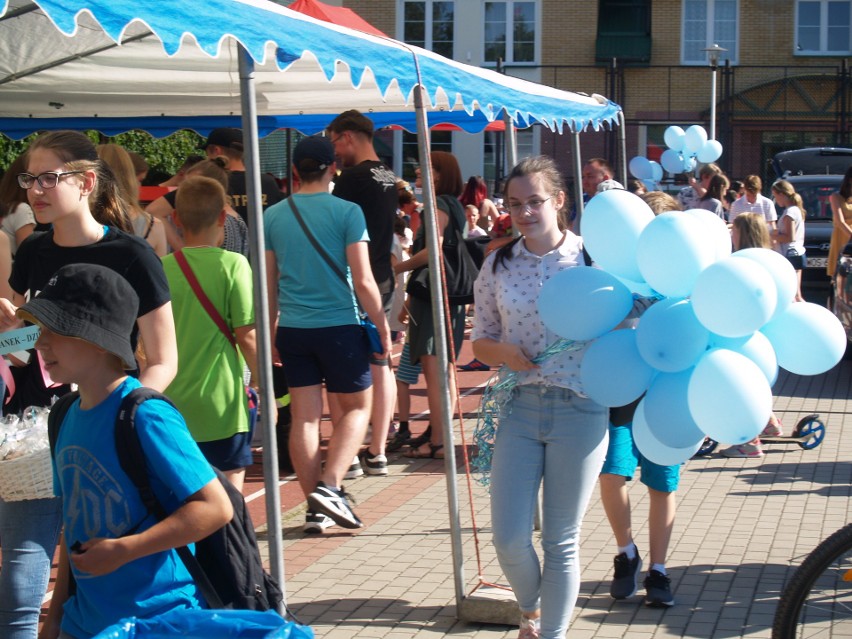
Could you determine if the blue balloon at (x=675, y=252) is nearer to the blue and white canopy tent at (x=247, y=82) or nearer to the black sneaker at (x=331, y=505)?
the blue and white canopy tent at (x=247, y=82)

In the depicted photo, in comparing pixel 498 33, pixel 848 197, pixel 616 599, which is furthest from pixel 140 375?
pixel 498 33

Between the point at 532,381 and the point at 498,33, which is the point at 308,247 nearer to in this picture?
the point at 532,381

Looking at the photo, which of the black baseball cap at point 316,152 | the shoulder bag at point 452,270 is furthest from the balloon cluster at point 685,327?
the shoulder bag at point 452,270

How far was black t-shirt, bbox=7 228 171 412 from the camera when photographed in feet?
12.8

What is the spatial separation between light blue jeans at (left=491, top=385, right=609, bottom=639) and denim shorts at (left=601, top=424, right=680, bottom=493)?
2.83 ft

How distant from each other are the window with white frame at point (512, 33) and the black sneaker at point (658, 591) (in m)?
31.0

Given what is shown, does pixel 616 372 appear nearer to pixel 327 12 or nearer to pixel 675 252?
pixel 675 252

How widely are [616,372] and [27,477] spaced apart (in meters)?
1.86

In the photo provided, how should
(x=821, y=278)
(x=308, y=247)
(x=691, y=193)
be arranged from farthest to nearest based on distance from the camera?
(x=691, y=193) < (x=821, y=278) < (x=308, y=247)

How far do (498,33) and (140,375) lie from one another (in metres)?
33.0

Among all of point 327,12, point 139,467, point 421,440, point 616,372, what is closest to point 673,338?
point 616,372

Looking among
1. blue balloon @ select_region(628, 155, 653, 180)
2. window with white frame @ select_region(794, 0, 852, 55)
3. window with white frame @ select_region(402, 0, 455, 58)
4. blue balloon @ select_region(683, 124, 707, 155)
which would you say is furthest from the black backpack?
window with white frame @ select_region(794, 0, 852, 55)

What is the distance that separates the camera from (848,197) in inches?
491

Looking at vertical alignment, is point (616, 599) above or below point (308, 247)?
below
